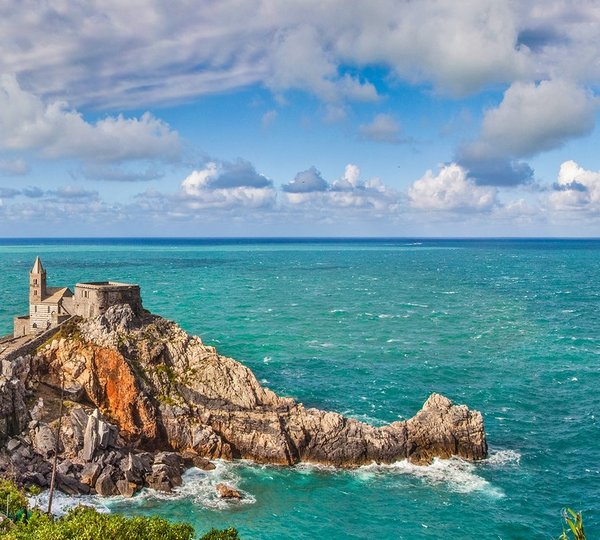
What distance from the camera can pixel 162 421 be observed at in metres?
69.9

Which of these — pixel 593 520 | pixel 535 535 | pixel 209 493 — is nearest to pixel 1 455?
pixel 209 493

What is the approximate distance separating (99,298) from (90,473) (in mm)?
26092

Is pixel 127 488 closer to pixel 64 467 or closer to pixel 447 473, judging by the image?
pixel 64 467

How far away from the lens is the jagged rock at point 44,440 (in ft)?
208

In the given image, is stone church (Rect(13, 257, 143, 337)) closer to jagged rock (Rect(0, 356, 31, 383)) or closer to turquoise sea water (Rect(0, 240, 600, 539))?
jagged rock (Rect(0, 356, 31, 383))

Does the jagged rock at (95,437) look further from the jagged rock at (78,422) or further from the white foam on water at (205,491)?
the white foam on water at (205,491)

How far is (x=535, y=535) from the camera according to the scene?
5438 centimetres

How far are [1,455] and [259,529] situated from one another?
2664cm

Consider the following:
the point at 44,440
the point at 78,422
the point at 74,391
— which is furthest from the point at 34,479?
the point at 74,391

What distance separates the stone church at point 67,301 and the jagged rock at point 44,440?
63.2 ft

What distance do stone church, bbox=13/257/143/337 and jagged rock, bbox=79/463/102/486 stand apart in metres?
24.0

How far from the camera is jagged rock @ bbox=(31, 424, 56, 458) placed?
2495 inches

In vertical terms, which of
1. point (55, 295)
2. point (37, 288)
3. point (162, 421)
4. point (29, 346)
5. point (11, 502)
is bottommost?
point (11, 502)

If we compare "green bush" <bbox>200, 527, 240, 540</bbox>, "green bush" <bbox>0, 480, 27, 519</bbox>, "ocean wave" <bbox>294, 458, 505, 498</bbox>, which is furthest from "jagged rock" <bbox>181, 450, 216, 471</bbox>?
"green bush" <bbox>200, 527, 240, 540</bbox>
